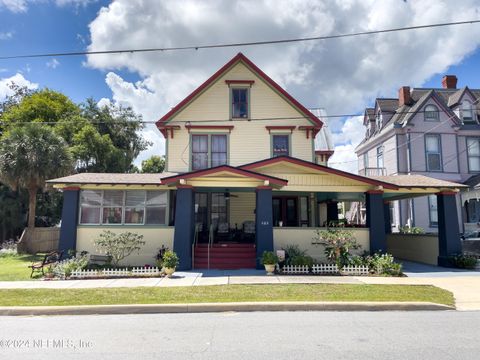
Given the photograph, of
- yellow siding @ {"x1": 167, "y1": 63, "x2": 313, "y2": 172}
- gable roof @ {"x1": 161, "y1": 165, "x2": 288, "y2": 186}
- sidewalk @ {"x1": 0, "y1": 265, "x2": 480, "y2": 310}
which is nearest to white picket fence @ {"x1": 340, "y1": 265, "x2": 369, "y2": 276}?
sidewalk @ {"x1": 0, "y1": 265, "x2": 480, "y2": 310}

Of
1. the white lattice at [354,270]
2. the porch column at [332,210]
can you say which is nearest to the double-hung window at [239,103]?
the porch column at [332,210]

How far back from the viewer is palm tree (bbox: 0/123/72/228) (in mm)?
20188

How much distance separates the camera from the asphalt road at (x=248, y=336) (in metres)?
5.24

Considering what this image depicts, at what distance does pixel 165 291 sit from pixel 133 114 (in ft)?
101

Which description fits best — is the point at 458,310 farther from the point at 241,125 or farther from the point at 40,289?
the point at 241,125

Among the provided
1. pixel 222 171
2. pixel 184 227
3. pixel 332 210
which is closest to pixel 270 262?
pixel 184 227

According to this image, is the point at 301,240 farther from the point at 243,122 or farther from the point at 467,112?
the point at 467,112

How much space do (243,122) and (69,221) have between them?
9.57m

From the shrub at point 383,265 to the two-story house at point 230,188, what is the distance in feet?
4.70

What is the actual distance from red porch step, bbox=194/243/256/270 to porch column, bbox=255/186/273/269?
105cm

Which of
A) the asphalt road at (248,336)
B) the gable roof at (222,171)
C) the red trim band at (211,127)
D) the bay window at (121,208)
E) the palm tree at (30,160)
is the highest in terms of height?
the red trim band at (211,127)

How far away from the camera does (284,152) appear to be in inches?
733

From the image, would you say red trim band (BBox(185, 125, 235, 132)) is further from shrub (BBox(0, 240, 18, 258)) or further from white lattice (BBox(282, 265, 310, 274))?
shrub (BBox(0, 240, 18, 258))

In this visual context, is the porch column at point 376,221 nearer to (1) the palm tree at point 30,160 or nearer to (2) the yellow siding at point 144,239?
(2) the yellow siding at point 144,239
